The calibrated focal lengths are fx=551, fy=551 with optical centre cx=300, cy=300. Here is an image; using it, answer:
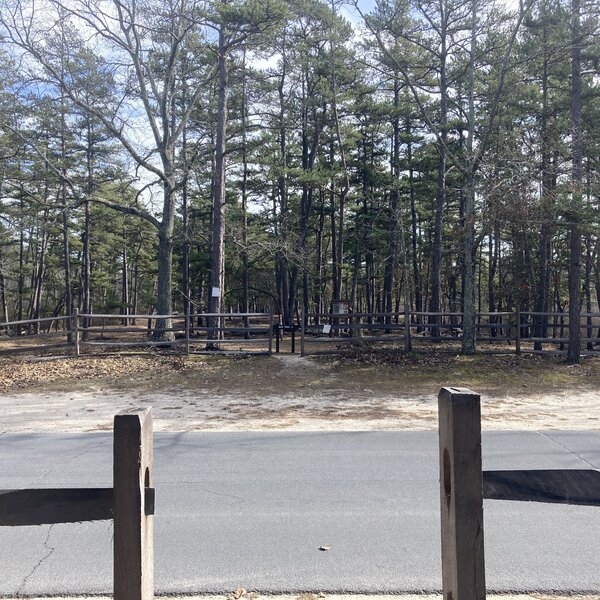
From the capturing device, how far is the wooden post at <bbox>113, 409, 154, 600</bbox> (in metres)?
1.79

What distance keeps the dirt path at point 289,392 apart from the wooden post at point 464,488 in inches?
279

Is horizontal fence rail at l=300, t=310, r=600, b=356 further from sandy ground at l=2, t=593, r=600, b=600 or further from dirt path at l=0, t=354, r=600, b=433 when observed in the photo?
sandy ground at l=2, t=593, r=600, b=600

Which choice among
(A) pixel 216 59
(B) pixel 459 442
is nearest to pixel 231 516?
(B) pixel 459 442

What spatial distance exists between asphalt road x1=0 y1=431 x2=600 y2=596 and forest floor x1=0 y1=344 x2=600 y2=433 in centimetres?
200

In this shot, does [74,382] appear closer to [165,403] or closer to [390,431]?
[165,403]

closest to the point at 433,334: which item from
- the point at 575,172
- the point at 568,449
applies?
the point at 575,172

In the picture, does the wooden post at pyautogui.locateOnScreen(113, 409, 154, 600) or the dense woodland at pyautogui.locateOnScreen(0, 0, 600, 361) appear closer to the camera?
the wooden post at pyautogui.locateOnScreen(113, 409, 154, 600)

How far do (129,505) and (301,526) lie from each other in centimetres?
319

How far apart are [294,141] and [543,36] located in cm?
1668

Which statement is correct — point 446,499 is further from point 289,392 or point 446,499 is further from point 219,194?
point 219,194

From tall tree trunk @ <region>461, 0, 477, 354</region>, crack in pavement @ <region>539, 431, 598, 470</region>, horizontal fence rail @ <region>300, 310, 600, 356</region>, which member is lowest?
crack in pavement @ <region>539, 431, 598, 470</region>

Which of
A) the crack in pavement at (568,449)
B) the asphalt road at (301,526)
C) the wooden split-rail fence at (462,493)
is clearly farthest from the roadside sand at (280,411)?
the wooden split-rail fence at (462,493)

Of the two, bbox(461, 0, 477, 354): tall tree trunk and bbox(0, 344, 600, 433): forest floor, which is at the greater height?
bbox(461, 0, 477, 354): tall tree trunk

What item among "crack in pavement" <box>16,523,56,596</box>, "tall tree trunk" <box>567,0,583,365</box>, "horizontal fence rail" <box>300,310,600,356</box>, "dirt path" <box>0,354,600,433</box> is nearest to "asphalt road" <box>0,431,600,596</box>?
"crack in pavement" <box>16,523,56,596</box>
